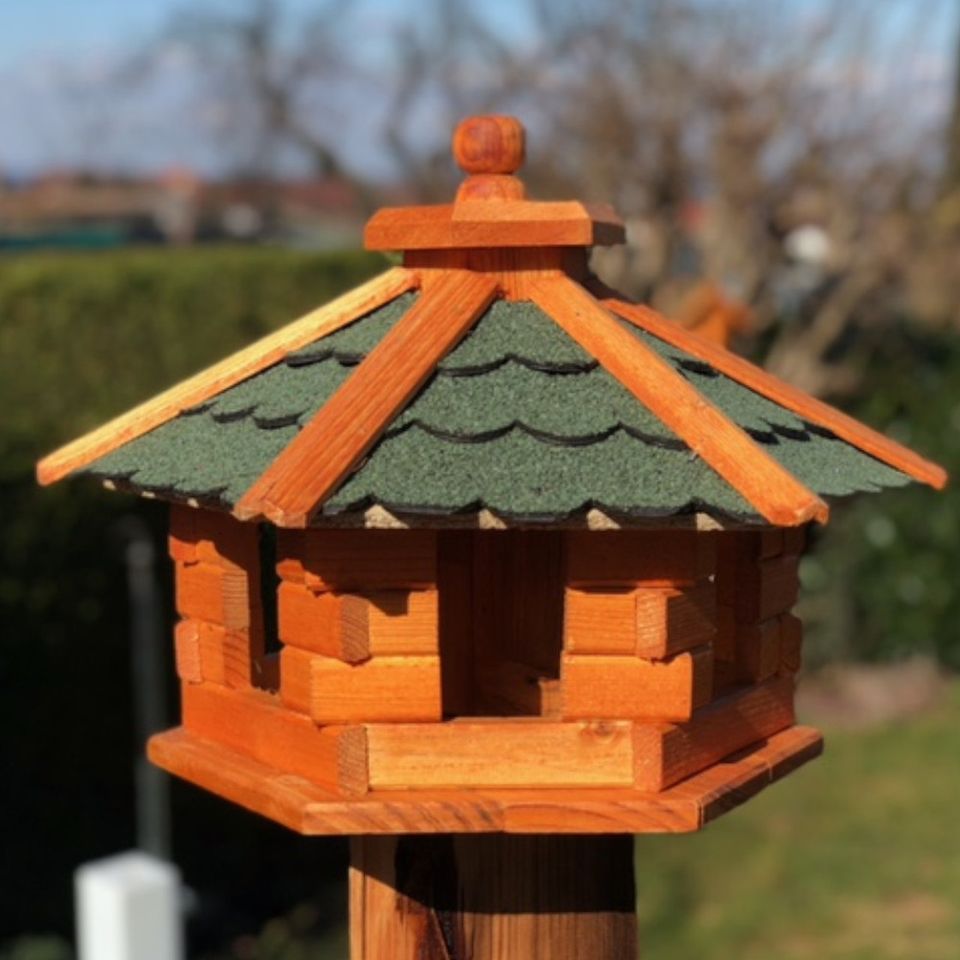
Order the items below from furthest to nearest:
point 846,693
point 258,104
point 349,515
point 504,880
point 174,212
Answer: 1. point 174,212
2. point 258,104
3. point 846,693
4. point 504,880
5. point 349,515

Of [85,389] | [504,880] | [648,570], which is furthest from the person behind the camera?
[85,389]

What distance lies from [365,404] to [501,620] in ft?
1.68

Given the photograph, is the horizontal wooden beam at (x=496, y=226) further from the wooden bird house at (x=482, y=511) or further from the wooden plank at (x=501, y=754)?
the wooden plank at (x=501, y=754)

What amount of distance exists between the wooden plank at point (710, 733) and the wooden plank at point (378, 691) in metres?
0.21

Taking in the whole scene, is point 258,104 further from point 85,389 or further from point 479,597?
point 479,597

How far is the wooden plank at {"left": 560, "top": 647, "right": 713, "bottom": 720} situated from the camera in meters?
1.48

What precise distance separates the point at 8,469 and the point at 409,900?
3.69m

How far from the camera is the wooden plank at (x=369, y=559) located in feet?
4.75

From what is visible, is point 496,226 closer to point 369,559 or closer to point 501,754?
point 369,559

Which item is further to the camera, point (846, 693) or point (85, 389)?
point (846, 693)

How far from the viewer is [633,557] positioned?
1.45 meters

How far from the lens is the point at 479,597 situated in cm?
183

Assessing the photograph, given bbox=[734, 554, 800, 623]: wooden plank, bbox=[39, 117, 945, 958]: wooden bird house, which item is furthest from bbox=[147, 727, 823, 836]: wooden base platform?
bbox=[734, 554, 800, 623]: wooden plank

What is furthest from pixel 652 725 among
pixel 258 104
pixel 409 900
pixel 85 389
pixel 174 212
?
pixel 174 212
